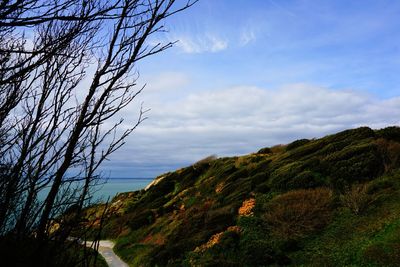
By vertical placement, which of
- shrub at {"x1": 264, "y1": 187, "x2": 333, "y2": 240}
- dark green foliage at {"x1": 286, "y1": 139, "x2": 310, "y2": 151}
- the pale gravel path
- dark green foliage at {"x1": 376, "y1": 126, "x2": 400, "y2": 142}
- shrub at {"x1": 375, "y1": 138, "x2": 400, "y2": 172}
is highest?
dark green foliage at {"x1": 286, "y1": 139, "x2": 310, "y2": 151}

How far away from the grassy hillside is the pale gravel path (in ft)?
2.65

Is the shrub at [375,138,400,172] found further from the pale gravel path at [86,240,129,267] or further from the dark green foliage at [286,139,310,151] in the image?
the pale gravel path at [86,240,129,267]

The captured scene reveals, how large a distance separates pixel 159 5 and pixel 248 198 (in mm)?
25423

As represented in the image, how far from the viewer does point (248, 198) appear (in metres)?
28.9

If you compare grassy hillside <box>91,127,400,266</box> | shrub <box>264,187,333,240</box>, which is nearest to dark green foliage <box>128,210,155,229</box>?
grassy hillside <box>91,127,400,266</box>

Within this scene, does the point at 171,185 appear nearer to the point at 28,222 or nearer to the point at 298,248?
the point at 298,248

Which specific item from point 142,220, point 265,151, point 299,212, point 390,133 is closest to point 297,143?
point 265,151

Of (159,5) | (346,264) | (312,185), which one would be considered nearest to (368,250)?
(346,264)

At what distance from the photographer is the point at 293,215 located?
22.8m

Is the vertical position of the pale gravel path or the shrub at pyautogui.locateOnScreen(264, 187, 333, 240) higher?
the shrub at pyautogui.locateOnScreen(264, 187, 333, 240)

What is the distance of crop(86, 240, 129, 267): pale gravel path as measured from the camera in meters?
28.6

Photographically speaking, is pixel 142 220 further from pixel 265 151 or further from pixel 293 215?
pixel 293 215

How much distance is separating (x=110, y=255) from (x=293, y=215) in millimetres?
16794

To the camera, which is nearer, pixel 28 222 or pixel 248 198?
pixel 28 222
